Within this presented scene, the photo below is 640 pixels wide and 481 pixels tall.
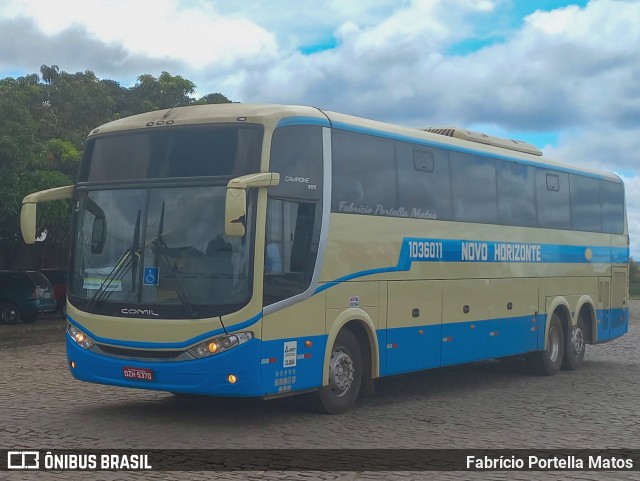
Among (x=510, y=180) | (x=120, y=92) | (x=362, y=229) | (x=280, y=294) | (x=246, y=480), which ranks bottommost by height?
(x=246, y=480)

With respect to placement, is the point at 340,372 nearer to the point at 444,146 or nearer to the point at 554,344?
the point at 444,146

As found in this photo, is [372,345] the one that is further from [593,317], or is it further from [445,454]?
[593,317]

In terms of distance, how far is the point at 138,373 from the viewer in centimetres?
1066

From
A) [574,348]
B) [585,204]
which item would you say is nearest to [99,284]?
[574,348]

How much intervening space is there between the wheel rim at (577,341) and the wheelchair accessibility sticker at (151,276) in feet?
32.2

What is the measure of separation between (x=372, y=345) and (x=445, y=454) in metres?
3.08

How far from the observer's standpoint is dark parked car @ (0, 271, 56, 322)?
28578mm

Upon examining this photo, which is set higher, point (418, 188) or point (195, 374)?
point (418, 188)

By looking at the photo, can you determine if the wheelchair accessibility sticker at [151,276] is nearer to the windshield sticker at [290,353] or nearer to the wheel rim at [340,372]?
the windshield sticker at [290,353]

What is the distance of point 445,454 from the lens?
941cm

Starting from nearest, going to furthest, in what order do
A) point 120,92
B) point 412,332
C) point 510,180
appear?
point 412,332 < point 510,180 < point 120,92

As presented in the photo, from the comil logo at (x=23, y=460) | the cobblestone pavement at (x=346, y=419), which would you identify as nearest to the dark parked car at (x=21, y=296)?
the cobblestone pavement at (x=346, y=419)

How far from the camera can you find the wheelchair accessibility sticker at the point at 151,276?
1066 cm

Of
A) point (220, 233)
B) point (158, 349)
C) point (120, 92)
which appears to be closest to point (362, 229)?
point (220, 233)
